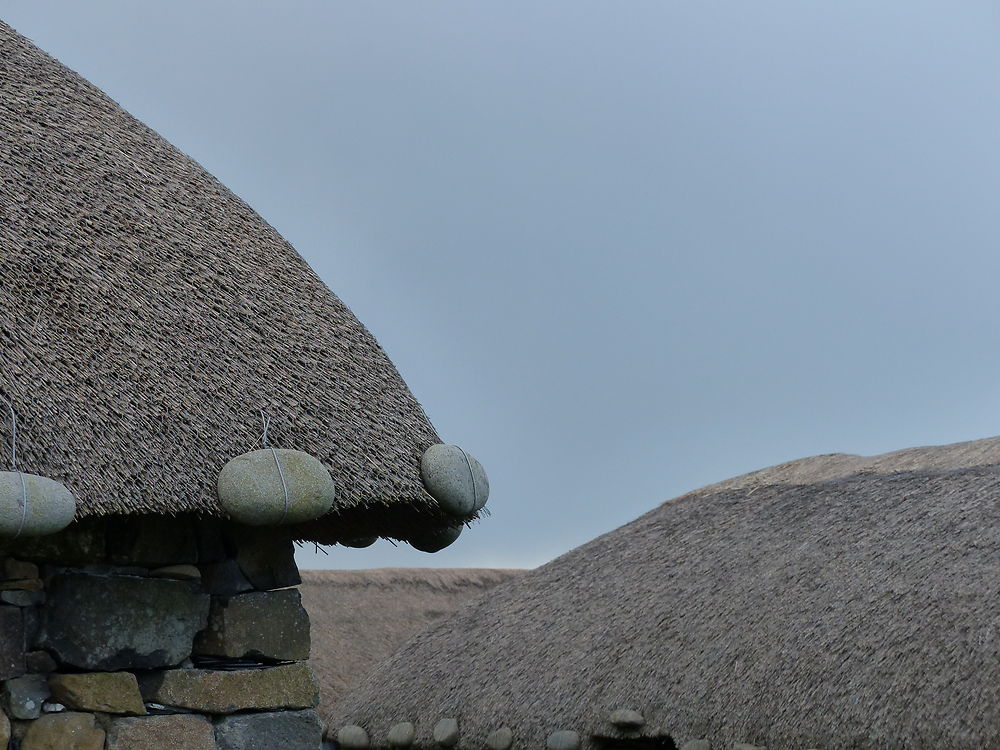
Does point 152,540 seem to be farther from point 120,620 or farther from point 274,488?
point 274,488

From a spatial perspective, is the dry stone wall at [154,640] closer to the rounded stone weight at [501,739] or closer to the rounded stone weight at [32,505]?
the rounded stone weight at [32,505]

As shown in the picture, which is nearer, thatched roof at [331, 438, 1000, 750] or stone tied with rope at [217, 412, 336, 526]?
stone tied with rope at [217, 412, 336, 526]

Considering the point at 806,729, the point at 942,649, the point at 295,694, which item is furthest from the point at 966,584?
the point at 295,694

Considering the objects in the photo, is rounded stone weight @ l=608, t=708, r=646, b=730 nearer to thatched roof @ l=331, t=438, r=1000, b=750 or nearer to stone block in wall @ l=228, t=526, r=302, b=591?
thatched roof @ l=331, t=438, r=1000, b=750

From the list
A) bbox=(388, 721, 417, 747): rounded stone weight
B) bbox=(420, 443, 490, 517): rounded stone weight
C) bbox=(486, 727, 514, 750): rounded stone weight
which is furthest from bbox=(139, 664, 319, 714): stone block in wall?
bbox=(388, 721, 417, 747): rounded stone weight

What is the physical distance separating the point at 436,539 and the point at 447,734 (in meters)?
5.17

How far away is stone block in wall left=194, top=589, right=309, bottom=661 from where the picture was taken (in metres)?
4.16

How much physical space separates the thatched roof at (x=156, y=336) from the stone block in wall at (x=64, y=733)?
682 millimetres

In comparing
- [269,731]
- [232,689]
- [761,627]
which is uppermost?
[761,627]

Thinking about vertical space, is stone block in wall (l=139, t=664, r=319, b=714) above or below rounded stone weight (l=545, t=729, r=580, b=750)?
above

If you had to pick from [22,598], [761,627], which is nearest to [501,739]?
[761,627]

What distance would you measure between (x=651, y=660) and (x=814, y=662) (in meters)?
1.48

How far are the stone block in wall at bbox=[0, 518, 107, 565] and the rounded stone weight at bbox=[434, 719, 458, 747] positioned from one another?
6168mm

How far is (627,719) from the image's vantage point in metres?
8.38
